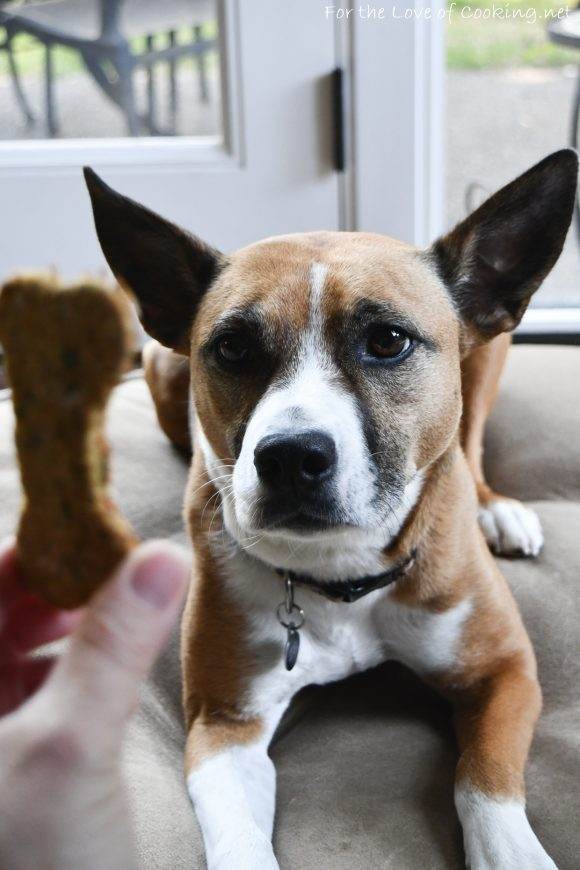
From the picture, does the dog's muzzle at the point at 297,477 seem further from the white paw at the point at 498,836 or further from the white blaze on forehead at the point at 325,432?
the white paw at the point at 498,836

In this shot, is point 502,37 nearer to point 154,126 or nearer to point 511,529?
point 154,126

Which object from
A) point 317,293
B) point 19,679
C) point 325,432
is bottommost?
point 19,679

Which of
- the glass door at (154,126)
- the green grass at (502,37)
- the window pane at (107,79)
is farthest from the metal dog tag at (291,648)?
the green grass at (502,37)

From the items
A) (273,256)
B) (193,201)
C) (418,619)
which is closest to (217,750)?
(418,619)

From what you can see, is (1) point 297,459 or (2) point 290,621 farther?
(2) point 290,621

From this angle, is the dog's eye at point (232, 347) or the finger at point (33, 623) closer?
the finger at point (33, 623)

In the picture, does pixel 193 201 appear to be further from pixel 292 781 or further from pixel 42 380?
pixel 42 380

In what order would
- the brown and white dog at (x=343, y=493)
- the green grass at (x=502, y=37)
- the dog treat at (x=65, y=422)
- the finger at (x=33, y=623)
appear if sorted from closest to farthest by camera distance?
the dog treat at (x=65, y=422) → the finger at (x=33, y=623) → the brown and white dog at (x=343, y=493) → the green grass at (x=502, y=37)

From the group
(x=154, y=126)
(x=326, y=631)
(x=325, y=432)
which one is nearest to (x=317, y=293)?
(x=325, y=432)
